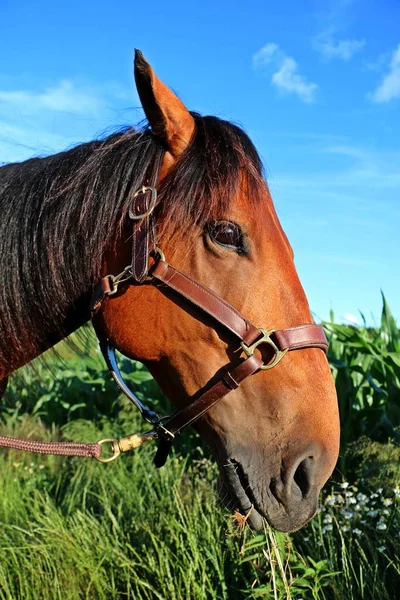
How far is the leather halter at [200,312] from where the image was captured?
192cm

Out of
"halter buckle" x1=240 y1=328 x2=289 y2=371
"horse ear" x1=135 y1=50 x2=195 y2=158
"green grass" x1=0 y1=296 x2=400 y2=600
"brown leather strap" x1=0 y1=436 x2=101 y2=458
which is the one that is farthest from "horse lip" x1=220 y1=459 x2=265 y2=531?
"horse ear" x1=135 y1=50 x2=195 y2=158

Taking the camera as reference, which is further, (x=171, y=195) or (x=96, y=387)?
(x=96, y=387)

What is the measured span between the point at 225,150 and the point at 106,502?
2.86m

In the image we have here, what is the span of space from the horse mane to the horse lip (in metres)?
0.78

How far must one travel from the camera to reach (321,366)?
1977mm

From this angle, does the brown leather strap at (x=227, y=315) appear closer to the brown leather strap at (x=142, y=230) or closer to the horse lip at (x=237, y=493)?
the brown leather strap at (x=142, y=230)

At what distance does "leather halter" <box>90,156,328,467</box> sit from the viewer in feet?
6.28

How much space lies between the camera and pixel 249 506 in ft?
6.52

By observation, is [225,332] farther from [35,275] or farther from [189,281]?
[35,275]

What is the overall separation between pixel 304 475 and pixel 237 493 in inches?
9.0

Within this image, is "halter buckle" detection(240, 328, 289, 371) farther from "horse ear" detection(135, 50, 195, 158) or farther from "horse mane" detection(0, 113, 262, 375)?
"horse ear" detection(135, 50, 195, 158)

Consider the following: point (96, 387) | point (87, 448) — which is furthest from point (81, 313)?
point (96, 387)

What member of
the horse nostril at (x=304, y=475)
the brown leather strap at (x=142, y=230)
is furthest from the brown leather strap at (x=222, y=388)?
the brown leather strap at (x=142, y=230)

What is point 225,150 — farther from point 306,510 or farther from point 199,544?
point 199,544
